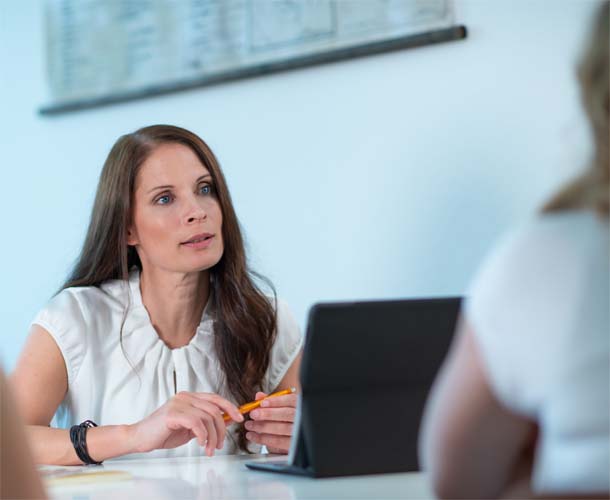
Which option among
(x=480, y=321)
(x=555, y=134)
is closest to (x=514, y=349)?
(x=480, y=321)

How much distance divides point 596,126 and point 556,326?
16cm

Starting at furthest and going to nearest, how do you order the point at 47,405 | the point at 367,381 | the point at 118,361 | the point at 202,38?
1. the point at 202,38
2. the point at 118,361
3. the point at 47,405
4. the point at 367,381

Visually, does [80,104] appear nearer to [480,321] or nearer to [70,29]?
[70,29]

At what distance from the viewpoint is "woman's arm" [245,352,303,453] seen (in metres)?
1.94

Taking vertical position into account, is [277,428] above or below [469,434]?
below

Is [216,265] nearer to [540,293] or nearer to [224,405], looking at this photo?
[224,405]

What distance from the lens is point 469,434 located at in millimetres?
854

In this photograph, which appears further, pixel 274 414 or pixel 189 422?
pixel 274 414

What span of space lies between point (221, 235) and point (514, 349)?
5.48ft

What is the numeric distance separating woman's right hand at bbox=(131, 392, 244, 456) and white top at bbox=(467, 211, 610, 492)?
3.48 feet

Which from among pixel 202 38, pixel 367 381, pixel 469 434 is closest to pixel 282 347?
pixel 202 38

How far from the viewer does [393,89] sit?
2.48 m

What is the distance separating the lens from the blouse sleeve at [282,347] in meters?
2.40

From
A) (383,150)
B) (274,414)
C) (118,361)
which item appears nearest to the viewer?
(274,414)
